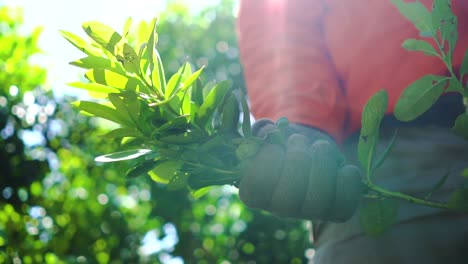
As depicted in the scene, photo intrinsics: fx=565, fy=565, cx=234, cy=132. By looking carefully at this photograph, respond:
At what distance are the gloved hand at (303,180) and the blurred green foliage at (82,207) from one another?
2026 mm

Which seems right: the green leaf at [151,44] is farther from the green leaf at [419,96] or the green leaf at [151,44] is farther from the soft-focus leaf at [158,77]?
the green leaf at [419,96]

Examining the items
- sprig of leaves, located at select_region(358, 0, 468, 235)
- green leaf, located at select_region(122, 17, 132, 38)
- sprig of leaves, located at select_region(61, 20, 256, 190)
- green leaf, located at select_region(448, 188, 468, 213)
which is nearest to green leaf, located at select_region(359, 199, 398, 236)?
sprig of leaves, located at select_region(358, 0, 468, 235)

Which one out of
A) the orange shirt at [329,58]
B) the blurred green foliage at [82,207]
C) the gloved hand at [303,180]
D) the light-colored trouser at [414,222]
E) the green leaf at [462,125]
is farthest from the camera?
the blurred green foliage at [82,207]

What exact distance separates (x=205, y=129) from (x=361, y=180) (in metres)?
0.27

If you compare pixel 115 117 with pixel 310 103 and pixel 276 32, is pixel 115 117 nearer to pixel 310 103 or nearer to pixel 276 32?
pixel 310 103

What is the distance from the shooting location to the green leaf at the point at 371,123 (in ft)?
2.89

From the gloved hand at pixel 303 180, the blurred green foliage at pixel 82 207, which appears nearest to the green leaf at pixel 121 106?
the gloved hand at pixel 303 180

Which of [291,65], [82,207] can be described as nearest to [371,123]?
[291,65]

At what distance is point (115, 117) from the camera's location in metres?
0.92

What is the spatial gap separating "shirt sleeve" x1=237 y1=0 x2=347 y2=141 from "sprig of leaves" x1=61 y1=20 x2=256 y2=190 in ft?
1.66

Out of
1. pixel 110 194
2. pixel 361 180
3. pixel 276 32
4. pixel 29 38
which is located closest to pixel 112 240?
pixel 110 194

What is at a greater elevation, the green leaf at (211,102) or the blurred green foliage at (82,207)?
the green leaf at (211,102)

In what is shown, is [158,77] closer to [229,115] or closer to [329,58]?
[229,115]

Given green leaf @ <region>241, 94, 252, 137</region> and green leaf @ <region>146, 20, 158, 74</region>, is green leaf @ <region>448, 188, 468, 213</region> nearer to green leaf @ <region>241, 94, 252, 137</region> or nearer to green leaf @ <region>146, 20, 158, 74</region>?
green leaf @ <region>241, 94, 252, 137</region>
